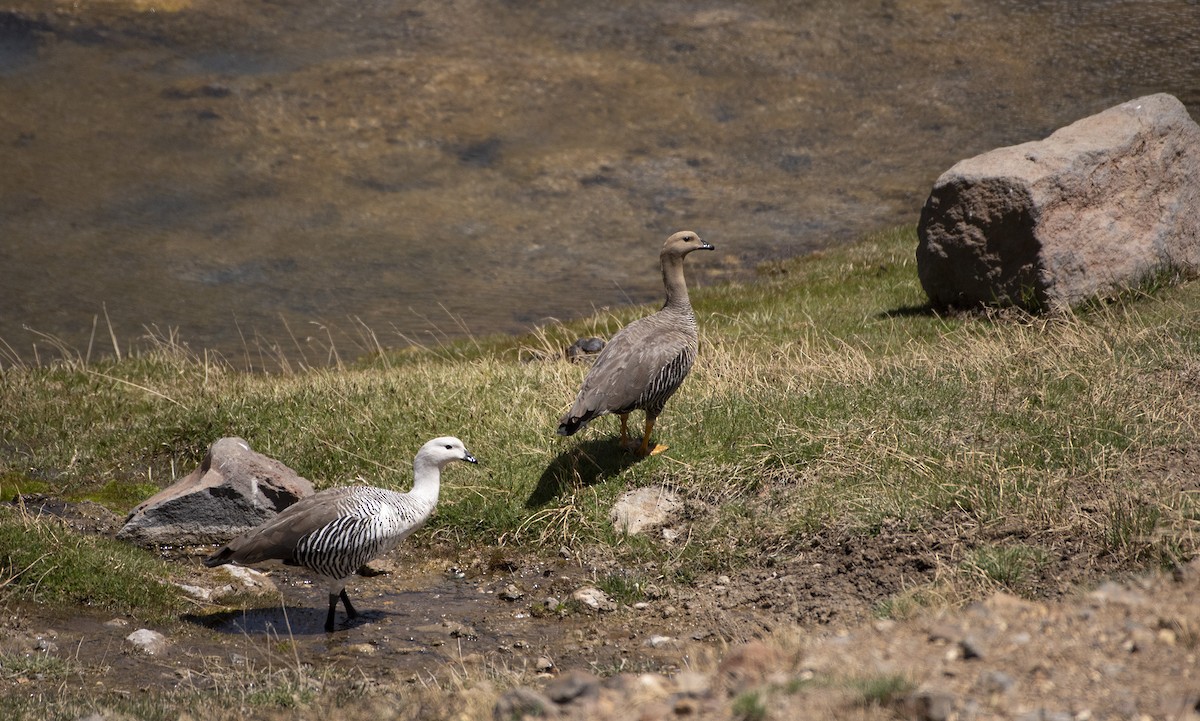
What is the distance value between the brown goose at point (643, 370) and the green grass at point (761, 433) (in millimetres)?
531

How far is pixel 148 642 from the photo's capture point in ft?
25.1

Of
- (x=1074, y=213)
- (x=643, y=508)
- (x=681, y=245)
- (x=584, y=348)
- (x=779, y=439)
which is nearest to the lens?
(x=643, y=508)

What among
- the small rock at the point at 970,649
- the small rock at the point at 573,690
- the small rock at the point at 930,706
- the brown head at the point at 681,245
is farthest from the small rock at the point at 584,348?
the small rock at the point at 930,706

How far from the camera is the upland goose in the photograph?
7980mm

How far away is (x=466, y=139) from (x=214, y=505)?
16.1 metres

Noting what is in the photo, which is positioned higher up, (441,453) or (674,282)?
(674,282)

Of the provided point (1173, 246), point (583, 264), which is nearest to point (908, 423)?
point (1173, 246)

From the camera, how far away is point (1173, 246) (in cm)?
1312

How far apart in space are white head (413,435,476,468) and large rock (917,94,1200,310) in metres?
6.94

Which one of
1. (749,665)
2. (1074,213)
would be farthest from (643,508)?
(1074,213)

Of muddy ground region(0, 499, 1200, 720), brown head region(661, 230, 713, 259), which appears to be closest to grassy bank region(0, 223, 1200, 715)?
muddy ground region(0, 499, 1200, 720)

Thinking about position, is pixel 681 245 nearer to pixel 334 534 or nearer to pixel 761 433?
pixel 761 433

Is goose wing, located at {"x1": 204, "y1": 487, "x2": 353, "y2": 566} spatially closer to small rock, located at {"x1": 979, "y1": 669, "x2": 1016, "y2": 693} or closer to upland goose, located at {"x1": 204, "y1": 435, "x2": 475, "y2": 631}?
upland goose, located at {"x1": 204, "y1": 435, "x2": 475, "y2": 631}

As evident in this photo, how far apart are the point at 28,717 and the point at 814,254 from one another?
14934 mm
